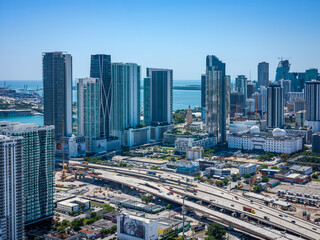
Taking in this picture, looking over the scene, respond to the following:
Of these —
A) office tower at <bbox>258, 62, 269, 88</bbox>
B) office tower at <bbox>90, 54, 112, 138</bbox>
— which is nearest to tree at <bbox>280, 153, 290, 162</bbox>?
office tower at <bbox>90, 54, 112, 138</bbox>

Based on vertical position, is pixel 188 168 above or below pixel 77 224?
above

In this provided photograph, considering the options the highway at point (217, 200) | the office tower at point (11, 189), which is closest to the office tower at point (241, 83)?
the highway at point (217, 200)

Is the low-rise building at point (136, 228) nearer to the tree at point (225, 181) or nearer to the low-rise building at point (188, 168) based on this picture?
the tree at point (225, 181)

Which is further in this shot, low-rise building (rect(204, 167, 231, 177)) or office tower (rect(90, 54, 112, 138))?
office tower (rect(90, 54, 112, 138))

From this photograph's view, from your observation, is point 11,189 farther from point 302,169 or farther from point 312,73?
point 312,73

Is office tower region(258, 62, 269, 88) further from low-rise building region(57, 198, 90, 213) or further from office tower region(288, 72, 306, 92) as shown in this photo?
low-rise building region(57, 198, 90, 213)

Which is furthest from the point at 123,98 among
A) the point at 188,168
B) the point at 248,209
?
the point at 248,209
